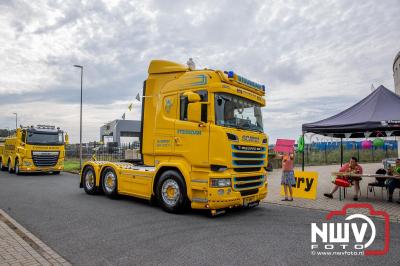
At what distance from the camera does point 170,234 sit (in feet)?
19.6

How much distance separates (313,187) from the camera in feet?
34.4

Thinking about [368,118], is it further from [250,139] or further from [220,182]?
[220,182]

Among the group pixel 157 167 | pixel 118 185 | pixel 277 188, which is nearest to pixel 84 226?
pixel 157 167

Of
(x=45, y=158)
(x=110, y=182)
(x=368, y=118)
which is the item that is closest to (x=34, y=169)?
(x=45, y=158)

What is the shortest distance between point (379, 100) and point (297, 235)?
23.8 feet

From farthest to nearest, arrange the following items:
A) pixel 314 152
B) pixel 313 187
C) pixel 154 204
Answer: pixel 314 152 < pixel 313 187 < pixel 154 204

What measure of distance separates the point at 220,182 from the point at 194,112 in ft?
5.43

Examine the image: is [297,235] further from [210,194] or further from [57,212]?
[57,212]

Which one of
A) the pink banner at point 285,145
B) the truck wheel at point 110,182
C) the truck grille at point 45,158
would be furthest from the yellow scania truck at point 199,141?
the truck grille at point 45,158

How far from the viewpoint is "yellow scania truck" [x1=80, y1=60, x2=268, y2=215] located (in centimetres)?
710


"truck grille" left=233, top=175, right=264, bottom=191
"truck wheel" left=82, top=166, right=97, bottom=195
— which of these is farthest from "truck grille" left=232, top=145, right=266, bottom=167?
"truck wheel" left=82, top=166, right=97, bottom=195

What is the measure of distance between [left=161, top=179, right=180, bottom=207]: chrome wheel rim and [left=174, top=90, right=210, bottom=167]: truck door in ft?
2.36

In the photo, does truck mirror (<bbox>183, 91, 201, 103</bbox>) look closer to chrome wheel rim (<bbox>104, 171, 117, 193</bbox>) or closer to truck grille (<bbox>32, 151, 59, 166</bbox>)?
chrome wheel rim (<bbox>104, 171, 117, 193</bbox>)

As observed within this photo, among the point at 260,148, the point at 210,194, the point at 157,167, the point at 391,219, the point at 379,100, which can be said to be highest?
the point at 379,100
